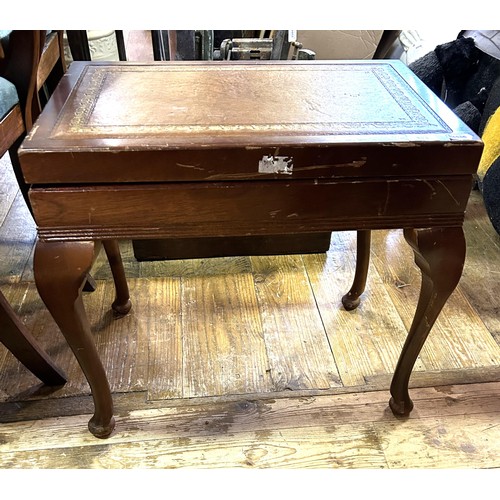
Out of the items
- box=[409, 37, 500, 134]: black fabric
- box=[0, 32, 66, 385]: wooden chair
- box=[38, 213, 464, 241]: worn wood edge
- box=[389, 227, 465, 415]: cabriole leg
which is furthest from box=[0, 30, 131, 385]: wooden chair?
box=[409, 37, 500, 134]: black fabric

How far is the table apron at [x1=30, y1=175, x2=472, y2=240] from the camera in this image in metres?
0.62

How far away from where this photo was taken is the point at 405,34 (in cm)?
178

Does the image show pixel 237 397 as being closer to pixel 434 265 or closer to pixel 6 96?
pixel 434 265

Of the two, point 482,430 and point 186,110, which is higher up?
point 186,110

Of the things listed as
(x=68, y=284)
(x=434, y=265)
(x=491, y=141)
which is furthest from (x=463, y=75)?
(x=68, y=284)

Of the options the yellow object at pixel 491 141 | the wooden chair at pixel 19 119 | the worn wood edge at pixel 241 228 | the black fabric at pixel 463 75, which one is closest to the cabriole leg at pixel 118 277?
the wooden chair at pixel 19 119

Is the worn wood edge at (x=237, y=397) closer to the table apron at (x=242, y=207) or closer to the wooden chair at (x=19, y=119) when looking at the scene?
the wooden chair at (x=19, y=119)

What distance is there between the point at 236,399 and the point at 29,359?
36cm

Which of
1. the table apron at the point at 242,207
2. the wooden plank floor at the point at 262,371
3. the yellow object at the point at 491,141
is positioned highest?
the table apron at the point at 242,207

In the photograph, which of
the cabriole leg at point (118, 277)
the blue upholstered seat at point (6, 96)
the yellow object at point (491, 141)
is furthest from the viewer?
the yellow object at point (491, 141)

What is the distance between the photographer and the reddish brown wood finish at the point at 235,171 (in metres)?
0.61
